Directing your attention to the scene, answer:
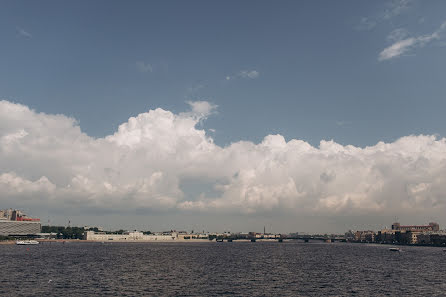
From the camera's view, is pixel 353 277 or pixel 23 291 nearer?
pixel 23 291

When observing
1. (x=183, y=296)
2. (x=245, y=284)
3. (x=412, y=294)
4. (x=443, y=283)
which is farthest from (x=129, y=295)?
(x=443, y=283)

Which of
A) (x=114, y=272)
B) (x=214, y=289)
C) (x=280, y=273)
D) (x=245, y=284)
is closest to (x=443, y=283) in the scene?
(x=280, y=273)

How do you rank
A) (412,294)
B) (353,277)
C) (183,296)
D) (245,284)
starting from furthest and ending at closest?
1. (353,277)
2. (245,284)
3. (412,294)
4. (183,296)

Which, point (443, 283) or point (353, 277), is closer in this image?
point (443, 283)

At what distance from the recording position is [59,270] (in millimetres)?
114188

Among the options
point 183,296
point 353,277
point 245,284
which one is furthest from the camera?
point 353,277

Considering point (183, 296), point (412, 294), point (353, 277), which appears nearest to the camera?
point (183, 296)

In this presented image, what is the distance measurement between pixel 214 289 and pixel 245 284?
10.8 m

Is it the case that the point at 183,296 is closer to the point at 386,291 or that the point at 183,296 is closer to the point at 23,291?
the point at 23,291

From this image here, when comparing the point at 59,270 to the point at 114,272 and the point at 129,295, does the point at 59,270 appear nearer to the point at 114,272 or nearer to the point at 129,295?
the point at 114,272

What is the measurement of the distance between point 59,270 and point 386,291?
91.9m

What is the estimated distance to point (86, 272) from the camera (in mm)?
110625

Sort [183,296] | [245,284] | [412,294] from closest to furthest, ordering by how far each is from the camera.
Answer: [183,296]
[412,294]
[245,284]

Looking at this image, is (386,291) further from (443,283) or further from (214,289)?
(214,289)
